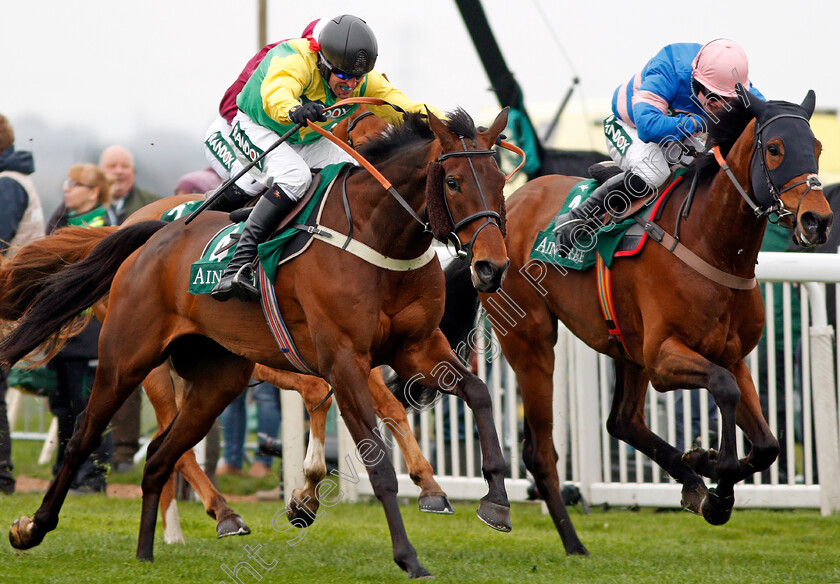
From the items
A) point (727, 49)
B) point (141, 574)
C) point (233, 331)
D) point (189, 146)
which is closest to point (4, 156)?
point (233, 331)

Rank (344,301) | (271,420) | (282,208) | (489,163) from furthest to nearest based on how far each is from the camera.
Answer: (271,420) < (282,208) < (344,301) < (489,163)

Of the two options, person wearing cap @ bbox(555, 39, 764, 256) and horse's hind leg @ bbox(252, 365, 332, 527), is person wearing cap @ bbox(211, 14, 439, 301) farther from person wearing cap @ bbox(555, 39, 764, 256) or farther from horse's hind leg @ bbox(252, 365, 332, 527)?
horse's hind leg @ bbox(252, 365, 332, 527)

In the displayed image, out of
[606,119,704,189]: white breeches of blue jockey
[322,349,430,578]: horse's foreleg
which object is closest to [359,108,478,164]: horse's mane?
[322,349,430,578]: horse's foreleg

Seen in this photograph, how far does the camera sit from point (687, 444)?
6980mm

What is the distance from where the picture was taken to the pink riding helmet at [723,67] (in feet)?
17.4

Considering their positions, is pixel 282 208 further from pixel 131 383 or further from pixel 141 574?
Answer: pixel 141 574

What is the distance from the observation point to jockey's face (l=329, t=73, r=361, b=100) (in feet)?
16.7

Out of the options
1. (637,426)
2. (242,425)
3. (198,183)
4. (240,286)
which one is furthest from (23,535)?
(242,425)

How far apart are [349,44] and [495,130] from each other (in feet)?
2.87

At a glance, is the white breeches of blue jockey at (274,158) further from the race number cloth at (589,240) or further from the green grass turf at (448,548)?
the green grass turf at (448,548)

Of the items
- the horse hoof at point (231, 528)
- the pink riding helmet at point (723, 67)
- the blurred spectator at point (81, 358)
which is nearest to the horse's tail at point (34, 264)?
the blurred spectator at point (81, 358)

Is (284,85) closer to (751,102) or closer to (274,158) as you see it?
(274,158)

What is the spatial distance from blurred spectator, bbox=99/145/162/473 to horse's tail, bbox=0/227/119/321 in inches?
87.2

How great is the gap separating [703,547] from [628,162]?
2.17 metres
